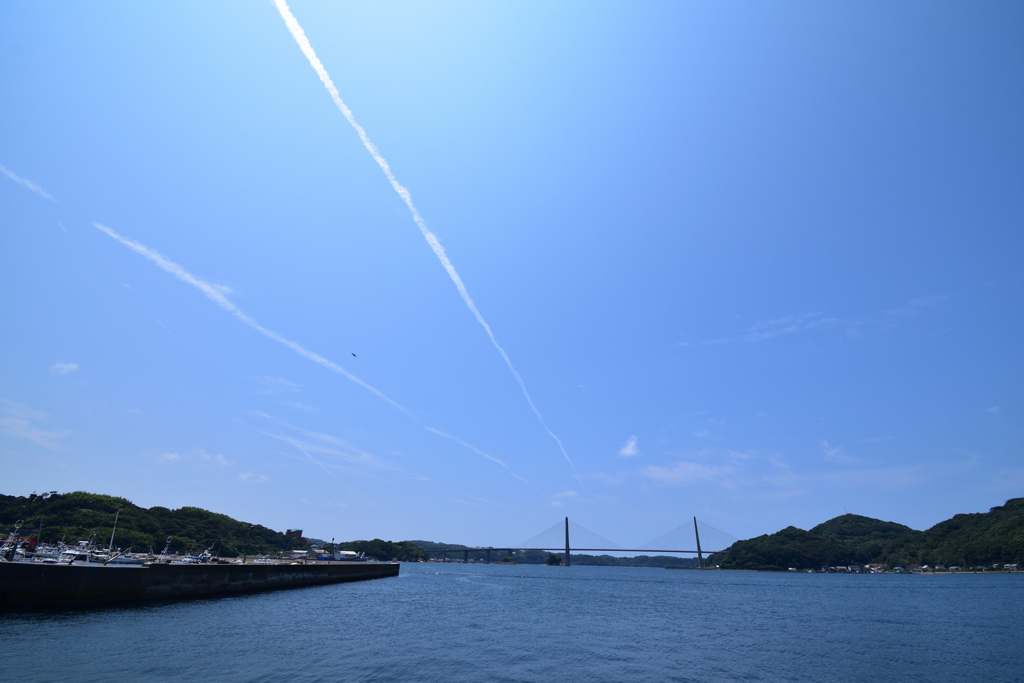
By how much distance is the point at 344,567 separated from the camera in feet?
248

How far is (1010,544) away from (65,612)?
185 metres

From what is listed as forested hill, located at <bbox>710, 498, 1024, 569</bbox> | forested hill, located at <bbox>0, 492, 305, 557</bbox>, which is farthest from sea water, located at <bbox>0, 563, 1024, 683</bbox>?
forested hill, located at <bbox>710, 498, 1024, 569</bbox>

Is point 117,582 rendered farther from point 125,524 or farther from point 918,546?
point 918,546

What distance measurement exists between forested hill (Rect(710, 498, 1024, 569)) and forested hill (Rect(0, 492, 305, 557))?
190274mm

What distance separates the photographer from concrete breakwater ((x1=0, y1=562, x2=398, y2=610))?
29648 mm

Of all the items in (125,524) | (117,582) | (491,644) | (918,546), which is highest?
(125,524)

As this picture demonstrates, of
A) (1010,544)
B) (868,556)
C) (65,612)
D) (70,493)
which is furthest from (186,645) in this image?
(868,556)

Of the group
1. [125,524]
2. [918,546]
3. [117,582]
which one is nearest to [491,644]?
[117,582]

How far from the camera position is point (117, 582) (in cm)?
3519

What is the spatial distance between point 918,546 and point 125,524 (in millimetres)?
223106

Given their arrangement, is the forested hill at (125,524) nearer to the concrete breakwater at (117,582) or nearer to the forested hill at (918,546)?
the concrete breakwater at (117,582)

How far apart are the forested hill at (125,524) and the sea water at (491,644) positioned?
63.6m

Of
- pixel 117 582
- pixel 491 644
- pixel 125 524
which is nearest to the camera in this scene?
pixel 491 644

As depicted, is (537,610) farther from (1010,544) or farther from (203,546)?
(1010,544)
